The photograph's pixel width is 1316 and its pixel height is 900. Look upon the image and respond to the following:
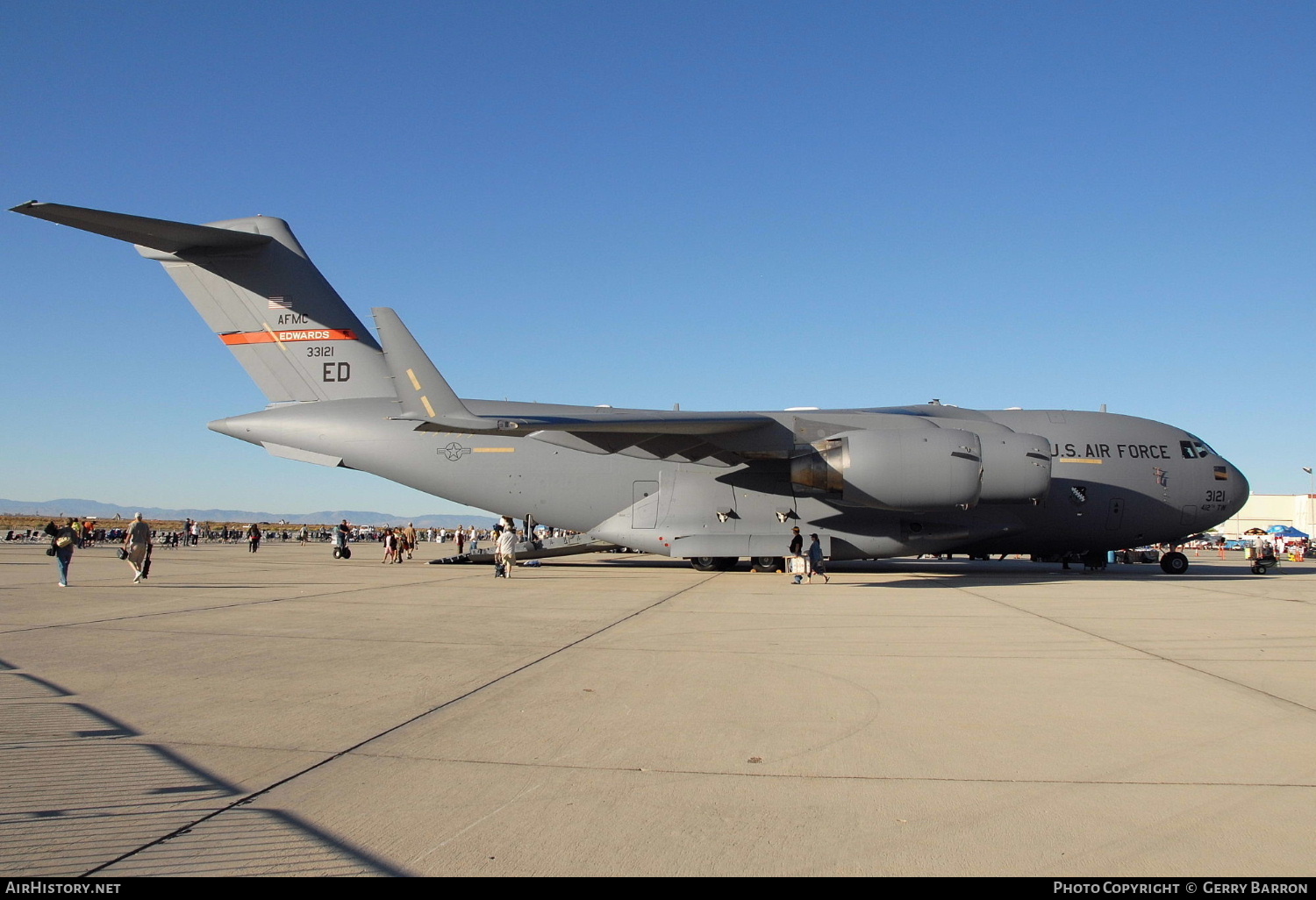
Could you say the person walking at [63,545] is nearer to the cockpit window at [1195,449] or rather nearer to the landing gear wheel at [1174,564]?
the cockpit window at [1195,449]

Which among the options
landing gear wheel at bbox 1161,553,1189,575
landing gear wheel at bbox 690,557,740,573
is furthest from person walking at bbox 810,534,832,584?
landing gear wheel at bbox 1161,553,1189,575

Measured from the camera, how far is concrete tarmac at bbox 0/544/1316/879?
2.85 metres

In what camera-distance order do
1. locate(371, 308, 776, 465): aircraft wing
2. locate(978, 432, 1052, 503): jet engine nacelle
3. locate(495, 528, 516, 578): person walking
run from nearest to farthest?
locate(371, 308, 776, 465): aircraft wing, locate(978, 432, 1052, 503): jet engine nacelle, locate(495, 528, 516, 578): person walking

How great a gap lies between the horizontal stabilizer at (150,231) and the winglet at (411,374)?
4222mm

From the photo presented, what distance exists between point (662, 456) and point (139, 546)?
9315mm

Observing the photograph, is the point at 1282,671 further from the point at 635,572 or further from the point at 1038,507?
the point at 635,572

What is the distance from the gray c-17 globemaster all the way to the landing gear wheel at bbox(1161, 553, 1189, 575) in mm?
41

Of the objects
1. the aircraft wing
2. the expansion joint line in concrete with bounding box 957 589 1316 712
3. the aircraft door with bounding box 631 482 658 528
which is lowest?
the expansion joint line in concrete with bounding box 957 589 1316 712

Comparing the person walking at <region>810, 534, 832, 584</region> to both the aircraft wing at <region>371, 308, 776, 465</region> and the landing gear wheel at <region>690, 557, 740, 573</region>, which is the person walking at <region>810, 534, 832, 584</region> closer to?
the aircraft wing at <region>371, 308, 776, 465</region>

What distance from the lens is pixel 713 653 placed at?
22.9ft

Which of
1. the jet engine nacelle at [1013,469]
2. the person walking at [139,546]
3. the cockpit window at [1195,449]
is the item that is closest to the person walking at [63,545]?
the person walking at [139,546]

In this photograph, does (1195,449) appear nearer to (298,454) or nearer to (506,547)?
(506,547)

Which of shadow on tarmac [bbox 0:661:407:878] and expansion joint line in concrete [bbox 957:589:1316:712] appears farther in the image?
Answer: expansion joint line in concrete [bbox 957:589:1316:712]
